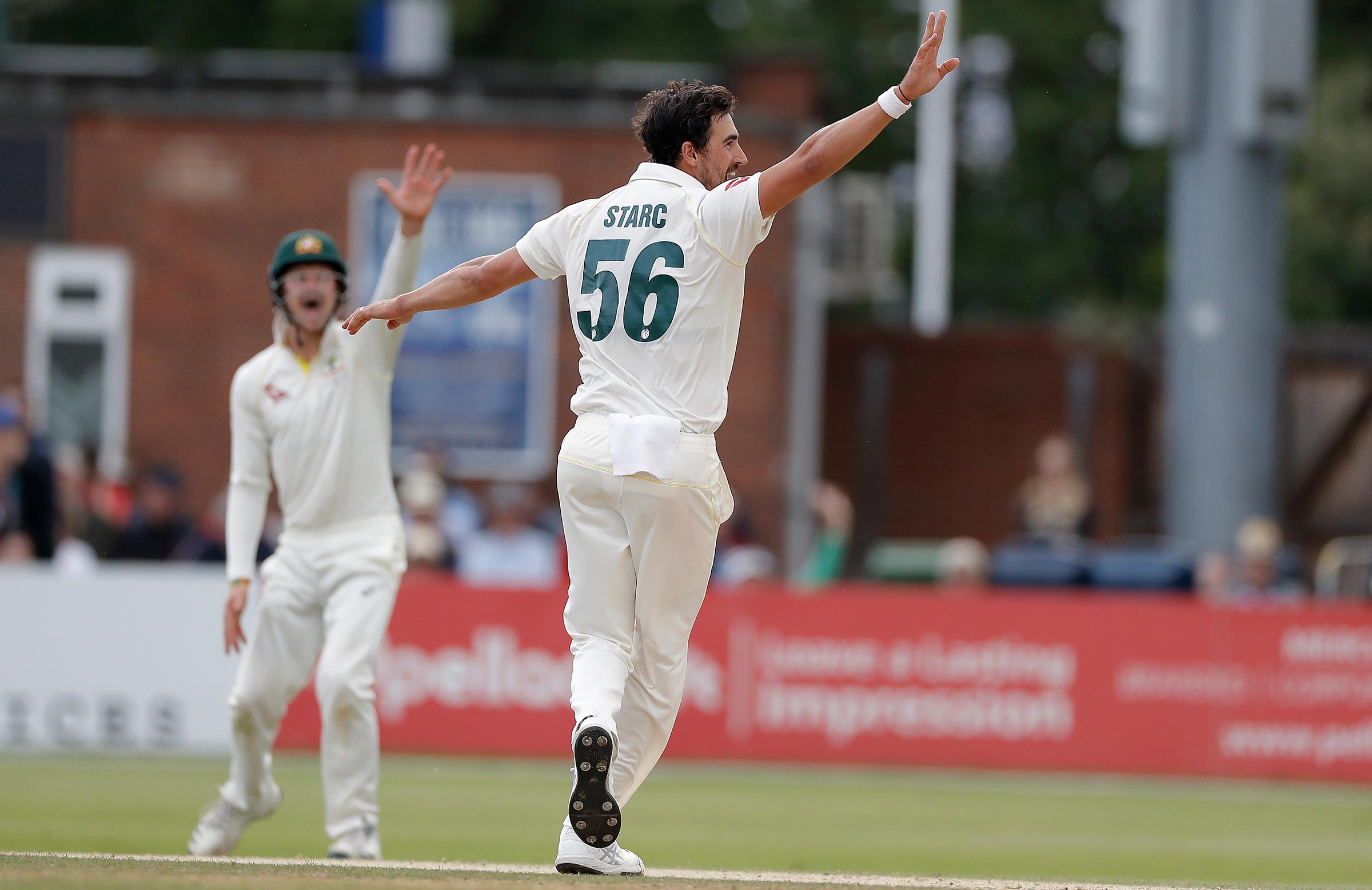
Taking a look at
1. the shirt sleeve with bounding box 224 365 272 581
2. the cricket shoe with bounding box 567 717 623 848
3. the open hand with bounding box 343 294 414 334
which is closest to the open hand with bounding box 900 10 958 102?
the open hand with bounding box 343 294 414 334

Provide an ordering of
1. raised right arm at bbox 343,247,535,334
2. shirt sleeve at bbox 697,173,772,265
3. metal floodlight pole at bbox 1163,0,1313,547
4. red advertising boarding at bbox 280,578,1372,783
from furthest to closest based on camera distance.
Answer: metal floodlight pole at bbox 1163,0,1313,547 → red advertising boarding at bbox 280,578,1372,783 → raised right arm at bbox 343,247,535,334 → shirt sleeve at bbox 697,173,772,265

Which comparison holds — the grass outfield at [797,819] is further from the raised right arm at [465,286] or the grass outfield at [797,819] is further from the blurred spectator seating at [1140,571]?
the raised right arm at [465,286]

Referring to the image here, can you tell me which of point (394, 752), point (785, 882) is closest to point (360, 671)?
point (785, 882)

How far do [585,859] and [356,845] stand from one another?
1756mm

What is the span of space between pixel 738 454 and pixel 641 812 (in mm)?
9099

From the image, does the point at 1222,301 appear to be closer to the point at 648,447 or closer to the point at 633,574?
the point at 633,574

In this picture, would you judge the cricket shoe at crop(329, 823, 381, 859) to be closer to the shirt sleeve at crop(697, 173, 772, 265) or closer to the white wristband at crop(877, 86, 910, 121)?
the shirt sleeve at crop(697, 173, 772, 265)

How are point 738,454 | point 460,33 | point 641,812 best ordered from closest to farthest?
point 641,812
point 738,454
point 460,33

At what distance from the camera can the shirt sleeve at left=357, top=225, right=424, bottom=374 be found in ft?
28.2

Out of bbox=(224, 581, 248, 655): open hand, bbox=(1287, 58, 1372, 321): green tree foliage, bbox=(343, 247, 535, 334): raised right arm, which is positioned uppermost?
bbox=(1287, 58, 1372, 321): green tree foliage

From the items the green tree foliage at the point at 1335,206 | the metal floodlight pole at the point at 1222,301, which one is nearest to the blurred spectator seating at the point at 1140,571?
the metal floodlight pole at the point at 1222,301

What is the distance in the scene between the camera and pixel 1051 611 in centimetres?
1522

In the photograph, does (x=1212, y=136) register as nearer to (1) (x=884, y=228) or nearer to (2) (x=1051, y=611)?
(1) (x=884, y=228)

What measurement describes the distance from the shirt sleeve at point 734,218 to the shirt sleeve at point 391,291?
7.12ft
